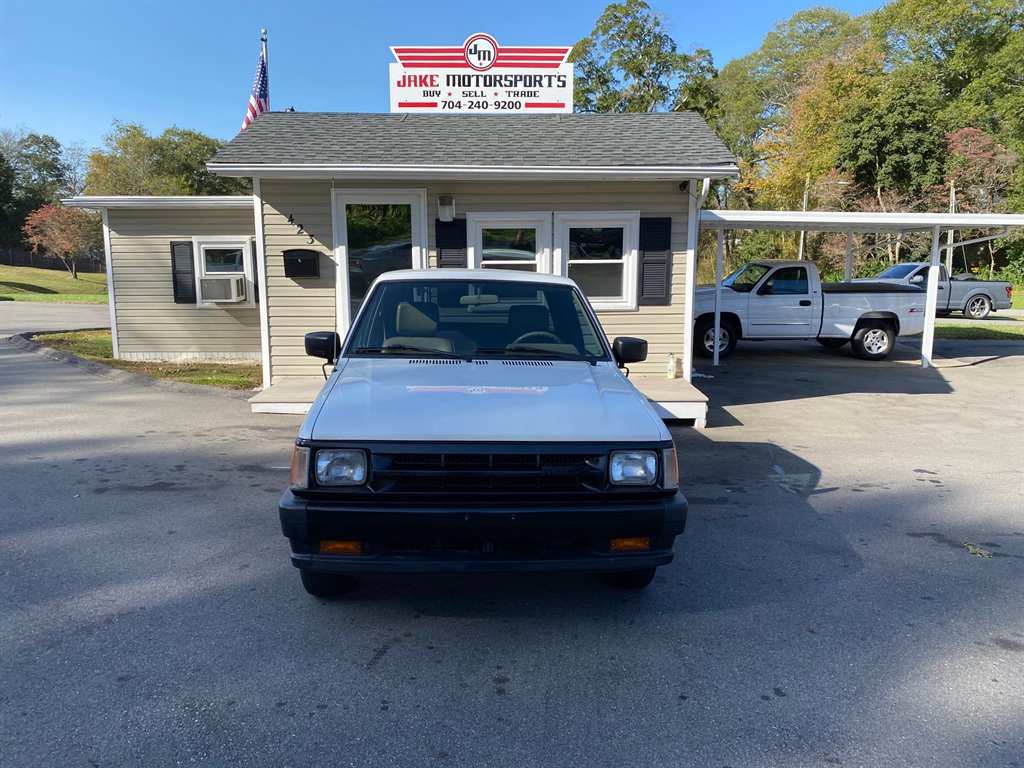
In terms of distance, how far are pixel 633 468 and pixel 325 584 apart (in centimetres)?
173

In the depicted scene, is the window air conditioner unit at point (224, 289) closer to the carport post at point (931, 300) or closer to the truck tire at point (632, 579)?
the truck tire at point (632, 579)

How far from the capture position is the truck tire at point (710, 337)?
13469mm

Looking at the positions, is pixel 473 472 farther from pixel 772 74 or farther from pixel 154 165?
pixel 772 74

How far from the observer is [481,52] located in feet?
35.3

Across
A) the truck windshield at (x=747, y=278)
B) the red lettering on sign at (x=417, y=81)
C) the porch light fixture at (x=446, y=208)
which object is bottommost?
the truck windshield at (x=747, y=278)

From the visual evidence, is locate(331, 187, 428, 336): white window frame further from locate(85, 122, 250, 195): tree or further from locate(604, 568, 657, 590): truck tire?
locate(85, 122, 250, 195): tree

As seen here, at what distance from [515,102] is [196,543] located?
8666mm

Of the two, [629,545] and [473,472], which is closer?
[473,472]

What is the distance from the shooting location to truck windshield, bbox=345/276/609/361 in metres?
4.39

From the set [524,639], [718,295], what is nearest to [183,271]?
[718,295]

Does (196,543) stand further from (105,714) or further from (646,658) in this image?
(646,658)

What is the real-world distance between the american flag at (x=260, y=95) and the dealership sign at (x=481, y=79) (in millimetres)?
3547

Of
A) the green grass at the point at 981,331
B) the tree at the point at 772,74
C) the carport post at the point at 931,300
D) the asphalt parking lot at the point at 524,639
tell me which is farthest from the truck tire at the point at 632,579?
the tree at the point at 772,74

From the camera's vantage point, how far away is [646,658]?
324cm
